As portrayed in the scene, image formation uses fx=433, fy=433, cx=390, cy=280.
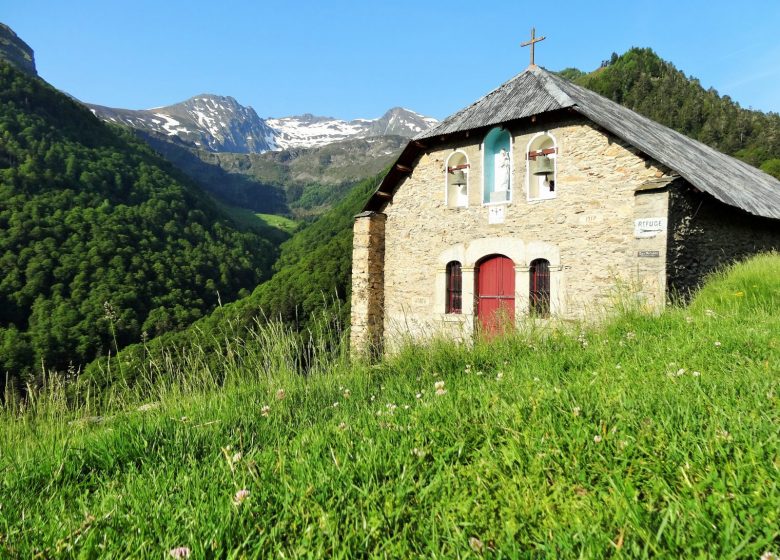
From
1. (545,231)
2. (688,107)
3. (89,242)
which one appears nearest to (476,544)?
(545,231)

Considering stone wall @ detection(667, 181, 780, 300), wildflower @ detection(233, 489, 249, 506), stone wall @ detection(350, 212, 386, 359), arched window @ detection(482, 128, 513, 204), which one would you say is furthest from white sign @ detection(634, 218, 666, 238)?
wildflower @ detection(233, 489, 249, 506)

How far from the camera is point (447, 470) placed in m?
1.93

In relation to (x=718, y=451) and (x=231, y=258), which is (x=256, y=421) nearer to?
(x=718, y=451)

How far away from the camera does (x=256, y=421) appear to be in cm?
302

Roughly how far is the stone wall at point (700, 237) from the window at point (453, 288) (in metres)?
4.61

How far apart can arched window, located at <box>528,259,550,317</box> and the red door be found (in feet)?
1.50

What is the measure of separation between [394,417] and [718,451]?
5.10 ft

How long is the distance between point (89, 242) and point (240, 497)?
6095cm

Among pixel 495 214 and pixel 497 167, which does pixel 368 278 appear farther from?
pixel 497 167

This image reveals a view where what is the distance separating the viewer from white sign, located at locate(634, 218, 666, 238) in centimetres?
779

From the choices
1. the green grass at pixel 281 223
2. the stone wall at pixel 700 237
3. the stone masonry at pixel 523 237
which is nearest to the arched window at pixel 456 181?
the stone masonry at pixel 523 237

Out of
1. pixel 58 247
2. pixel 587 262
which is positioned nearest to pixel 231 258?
pixel 58 247

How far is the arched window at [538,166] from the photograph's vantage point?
31.0ft

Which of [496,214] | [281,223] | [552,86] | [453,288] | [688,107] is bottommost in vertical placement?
[453,288]
